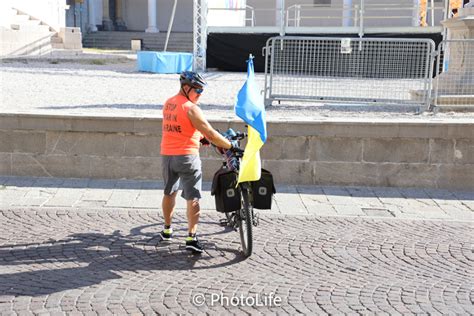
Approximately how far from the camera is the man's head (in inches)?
212

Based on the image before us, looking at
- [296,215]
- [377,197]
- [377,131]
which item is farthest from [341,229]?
[377,131]

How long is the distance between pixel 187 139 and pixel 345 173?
334 centimetres

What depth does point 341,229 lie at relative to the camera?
255 inches

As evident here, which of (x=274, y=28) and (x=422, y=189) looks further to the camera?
(x=274, y=28)

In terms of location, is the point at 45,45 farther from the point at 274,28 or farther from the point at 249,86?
the point at 249,86

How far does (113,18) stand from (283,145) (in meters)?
31.1

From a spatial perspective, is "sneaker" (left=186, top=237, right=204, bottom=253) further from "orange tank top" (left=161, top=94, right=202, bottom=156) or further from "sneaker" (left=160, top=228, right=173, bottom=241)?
"orange tank top" (left=161, top=94, right=202, bottom=156)

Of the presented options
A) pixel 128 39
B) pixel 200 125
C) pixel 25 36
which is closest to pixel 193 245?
pixel 200 125

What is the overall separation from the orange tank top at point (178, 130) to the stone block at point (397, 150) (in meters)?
3.36

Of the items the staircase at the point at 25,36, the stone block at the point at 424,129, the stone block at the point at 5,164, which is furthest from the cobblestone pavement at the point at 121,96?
the staircase at the point at 25,36

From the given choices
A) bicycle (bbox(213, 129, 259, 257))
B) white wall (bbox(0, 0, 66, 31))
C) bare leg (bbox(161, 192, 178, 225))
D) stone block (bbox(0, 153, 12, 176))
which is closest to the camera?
bicycle (bbox(213, 129, 259, 257))

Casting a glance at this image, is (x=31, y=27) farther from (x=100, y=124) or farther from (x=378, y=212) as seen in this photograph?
(x=378, y=212)

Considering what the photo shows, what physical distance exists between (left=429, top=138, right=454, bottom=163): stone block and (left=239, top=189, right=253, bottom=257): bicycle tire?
3610mm

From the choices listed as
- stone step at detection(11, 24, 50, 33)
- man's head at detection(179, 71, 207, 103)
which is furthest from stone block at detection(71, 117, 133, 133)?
stone step at detection(11, 24, 50, 33)
